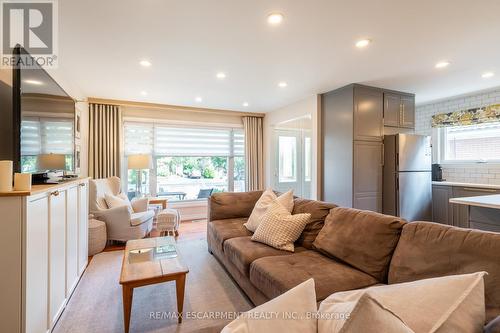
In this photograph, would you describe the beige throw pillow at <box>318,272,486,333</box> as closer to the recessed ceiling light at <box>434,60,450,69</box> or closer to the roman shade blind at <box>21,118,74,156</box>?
the roman shade blind at <box>21,118,74,156</box>

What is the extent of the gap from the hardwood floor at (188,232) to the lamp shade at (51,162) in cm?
165

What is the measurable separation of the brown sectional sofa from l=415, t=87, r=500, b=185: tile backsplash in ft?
12.4

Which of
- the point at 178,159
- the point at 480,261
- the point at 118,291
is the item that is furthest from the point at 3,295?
the point at 178,159

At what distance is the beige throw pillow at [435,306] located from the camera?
0.66 meters

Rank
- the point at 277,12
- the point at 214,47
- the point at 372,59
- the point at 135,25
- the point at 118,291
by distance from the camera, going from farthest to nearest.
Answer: the point at 372,59 < the point at 214,47 < the point at 118,291 < the point at 135,25 < the point at 277,12

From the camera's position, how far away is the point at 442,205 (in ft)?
13.0

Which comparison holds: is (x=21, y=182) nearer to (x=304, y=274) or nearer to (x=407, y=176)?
(x=304, y=274)

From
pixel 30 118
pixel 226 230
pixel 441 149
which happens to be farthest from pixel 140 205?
pixel 441 149

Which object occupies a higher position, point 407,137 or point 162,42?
point 162,42

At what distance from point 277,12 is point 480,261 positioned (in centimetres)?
206

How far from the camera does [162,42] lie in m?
2.37

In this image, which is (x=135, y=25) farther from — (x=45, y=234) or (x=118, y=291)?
(x=118, y=291)

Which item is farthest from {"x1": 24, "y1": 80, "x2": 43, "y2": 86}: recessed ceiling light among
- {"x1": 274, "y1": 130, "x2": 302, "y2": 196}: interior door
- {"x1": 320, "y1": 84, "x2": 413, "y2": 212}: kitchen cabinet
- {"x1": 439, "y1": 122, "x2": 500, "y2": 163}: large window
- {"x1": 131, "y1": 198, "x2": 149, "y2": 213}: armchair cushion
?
{"x1": 439, "y1": 122, "x2": 500, "y2": 163}: large window

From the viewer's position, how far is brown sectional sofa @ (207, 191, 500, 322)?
1.15 metres
